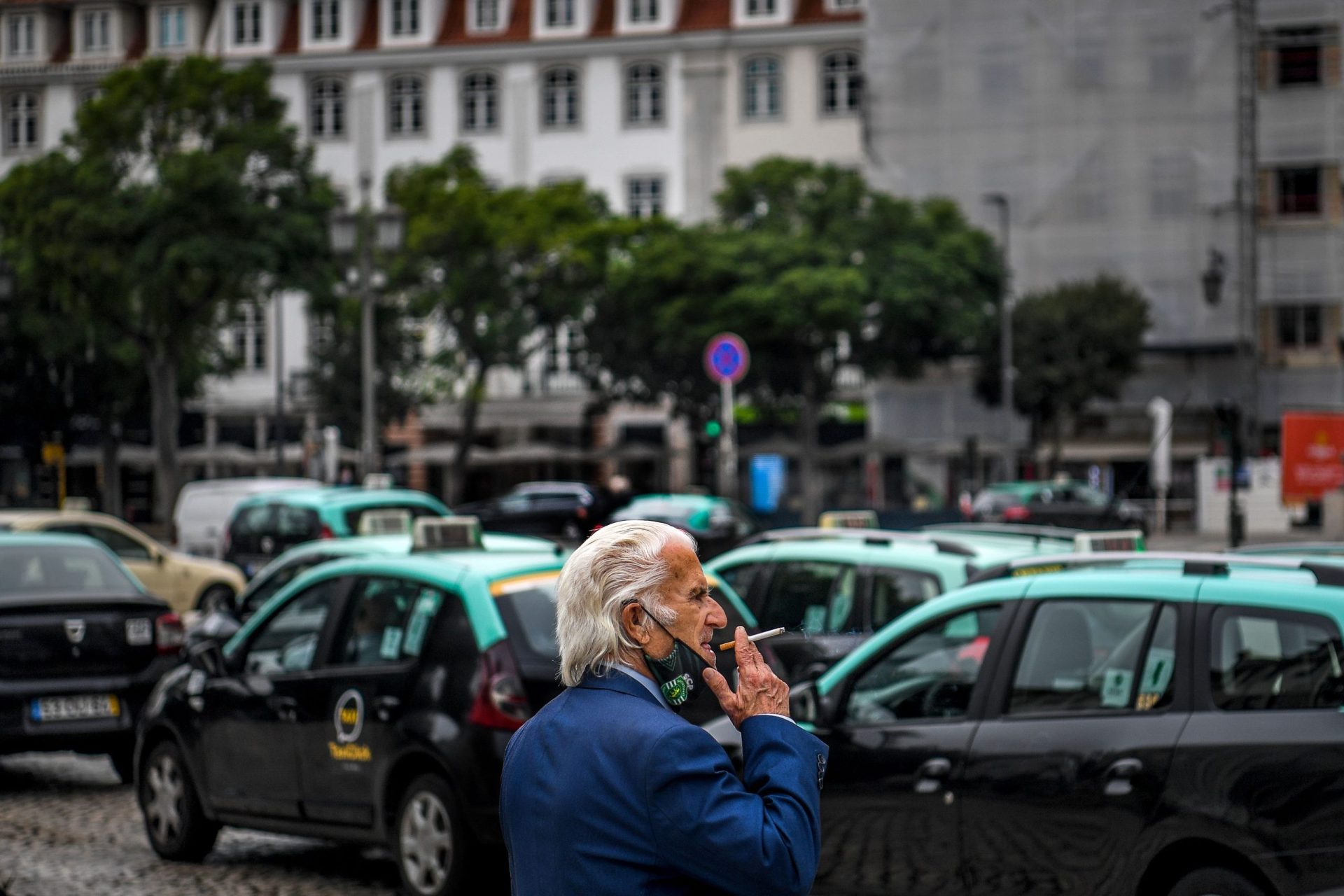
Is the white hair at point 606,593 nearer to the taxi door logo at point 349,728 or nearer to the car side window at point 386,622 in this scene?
the car side window at point 386,622

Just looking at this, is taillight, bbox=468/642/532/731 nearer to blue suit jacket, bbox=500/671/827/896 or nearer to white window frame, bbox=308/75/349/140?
blue suit jacket, bbox=500/671/827/896

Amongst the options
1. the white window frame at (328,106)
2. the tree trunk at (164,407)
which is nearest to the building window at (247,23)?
the white window frame at (328,106)

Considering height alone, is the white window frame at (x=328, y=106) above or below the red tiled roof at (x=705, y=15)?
below

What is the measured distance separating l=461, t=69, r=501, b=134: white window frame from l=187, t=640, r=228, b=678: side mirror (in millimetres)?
60572

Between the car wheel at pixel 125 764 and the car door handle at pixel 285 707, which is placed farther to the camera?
the car wheel at pixel 125 764

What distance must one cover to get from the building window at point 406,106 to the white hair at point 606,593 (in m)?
67.5

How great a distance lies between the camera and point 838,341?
167ft

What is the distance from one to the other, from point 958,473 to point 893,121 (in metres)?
10.1

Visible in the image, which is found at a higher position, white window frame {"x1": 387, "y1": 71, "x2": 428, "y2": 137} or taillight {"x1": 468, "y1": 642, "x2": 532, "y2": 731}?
white window frame {"x1": 387, "y1": 71, "x2": 428, "y2": 137}

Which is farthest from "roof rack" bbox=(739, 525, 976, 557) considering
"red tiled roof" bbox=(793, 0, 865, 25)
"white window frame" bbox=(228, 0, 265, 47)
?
"white window frame" bbox=(228, 0, 265, 47)

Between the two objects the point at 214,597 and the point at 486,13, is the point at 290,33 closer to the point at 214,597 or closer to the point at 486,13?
the point at 486,13

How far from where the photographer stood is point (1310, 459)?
3275 centimetres

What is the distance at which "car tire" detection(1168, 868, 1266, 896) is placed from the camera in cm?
554

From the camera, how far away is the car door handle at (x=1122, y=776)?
590cm
